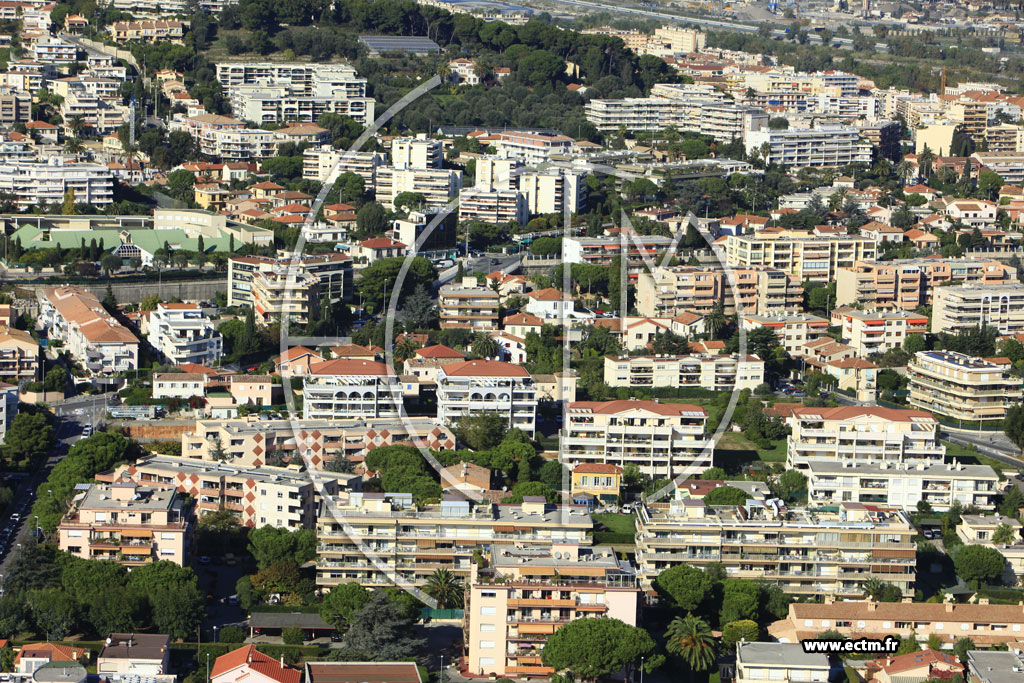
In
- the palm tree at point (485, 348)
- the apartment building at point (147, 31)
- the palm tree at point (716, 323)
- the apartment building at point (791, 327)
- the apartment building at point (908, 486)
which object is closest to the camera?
the apartment building at point (908, 486)

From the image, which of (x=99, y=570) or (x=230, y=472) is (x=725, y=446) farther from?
(x=99, y=570)

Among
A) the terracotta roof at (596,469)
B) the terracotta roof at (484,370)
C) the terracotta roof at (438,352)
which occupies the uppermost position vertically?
the terracotta roof at (484,370)

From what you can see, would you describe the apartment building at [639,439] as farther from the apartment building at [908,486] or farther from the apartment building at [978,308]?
the apartment building at [978,308]

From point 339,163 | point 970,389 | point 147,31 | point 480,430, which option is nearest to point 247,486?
point 480,430

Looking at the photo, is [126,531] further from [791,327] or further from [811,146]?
[811,146]

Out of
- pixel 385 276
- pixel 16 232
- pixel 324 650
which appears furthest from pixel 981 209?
pixel 324 650

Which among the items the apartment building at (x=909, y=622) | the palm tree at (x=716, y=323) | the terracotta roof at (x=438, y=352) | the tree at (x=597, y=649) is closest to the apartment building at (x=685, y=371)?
the palm tree at (x=716, y=323)
